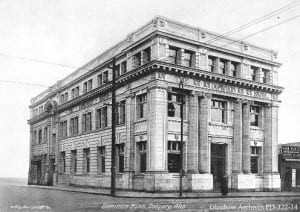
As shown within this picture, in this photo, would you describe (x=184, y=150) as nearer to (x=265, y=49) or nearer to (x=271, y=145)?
(x=271, y=145)

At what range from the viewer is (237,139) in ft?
122

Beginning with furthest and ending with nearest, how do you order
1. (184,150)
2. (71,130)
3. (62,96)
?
(62,96) < (71,130) < (184,150)

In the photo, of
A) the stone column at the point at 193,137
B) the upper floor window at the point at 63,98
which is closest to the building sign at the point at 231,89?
the stone column at the point at 193,137

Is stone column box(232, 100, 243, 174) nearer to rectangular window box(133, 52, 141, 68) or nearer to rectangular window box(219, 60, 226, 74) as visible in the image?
rectangular window box(219, 60, 226, 74)

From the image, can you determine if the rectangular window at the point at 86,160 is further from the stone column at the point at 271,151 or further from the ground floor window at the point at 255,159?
the stone column at the point at 271,151

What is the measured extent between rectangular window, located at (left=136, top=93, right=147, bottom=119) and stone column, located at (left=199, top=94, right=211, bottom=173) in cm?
475

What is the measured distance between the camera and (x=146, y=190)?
3169 cm

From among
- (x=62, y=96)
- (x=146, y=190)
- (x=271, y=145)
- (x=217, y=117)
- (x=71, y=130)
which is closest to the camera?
(x=146, y=190)

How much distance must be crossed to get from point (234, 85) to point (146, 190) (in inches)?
496

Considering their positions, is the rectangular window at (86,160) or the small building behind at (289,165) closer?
the small building behind at (289,165)

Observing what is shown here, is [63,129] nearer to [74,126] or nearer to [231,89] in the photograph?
[74,126]

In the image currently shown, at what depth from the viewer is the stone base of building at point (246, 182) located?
36.6 metres

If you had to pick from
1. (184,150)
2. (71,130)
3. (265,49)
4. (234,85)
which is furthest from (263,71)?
(71,130)

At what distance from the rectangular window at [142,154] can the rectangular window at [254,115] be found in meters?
11.4
